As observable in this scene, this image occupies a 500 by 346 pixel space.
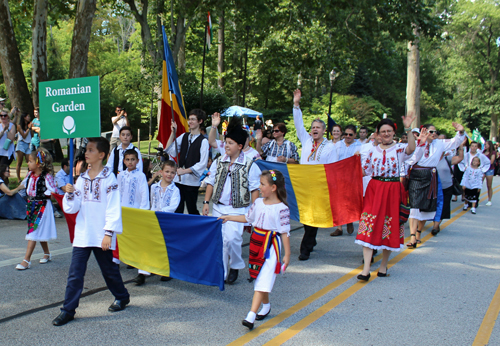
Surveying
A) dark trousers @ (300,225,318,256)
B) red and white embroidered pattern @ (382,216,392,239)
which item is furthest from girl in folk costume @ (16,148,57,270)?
red and white embroidered pattern @ (382,216,392,239)

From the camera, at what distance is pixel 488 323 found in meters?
4.65

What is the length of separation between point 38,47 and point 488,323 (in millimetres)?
14409

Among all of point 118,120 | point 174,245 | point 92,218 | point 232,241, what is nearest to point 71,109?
point 92,218

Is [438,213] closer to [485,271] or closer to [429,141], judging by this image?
[429,141]

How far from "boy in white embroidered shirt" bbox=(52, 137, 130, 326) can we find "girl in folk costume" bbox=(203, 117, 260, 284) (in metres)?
1.43

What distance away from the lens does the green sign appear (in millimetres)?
4688

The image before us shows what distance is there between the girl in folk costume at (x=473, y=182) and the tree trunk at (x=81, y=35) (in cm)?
1095

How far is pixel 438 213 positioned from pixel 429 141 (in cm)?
170

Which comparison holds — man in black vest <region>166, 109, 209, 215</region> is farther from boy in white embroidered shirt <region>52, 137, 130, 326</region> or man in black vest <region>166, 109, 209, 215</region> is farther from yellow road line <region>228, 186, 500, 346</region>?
yellow road line <region>228, 186, 500, 346</region>

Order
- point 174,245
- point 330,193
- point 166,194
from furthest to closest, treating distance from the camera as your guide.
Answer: point 330,193, point 166,194, point 174,245

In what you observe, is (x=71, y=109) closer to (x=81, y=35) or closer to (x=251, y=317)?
(x=251, y=317)

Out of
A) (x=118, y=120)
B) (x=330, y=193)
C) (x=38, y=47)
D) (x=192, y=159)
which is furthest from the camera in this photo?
(x=38, y=47)

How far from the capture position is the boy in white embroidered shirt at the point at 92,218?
4.31 meters

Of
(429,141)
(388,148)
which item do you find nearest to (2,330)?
(388,148)
